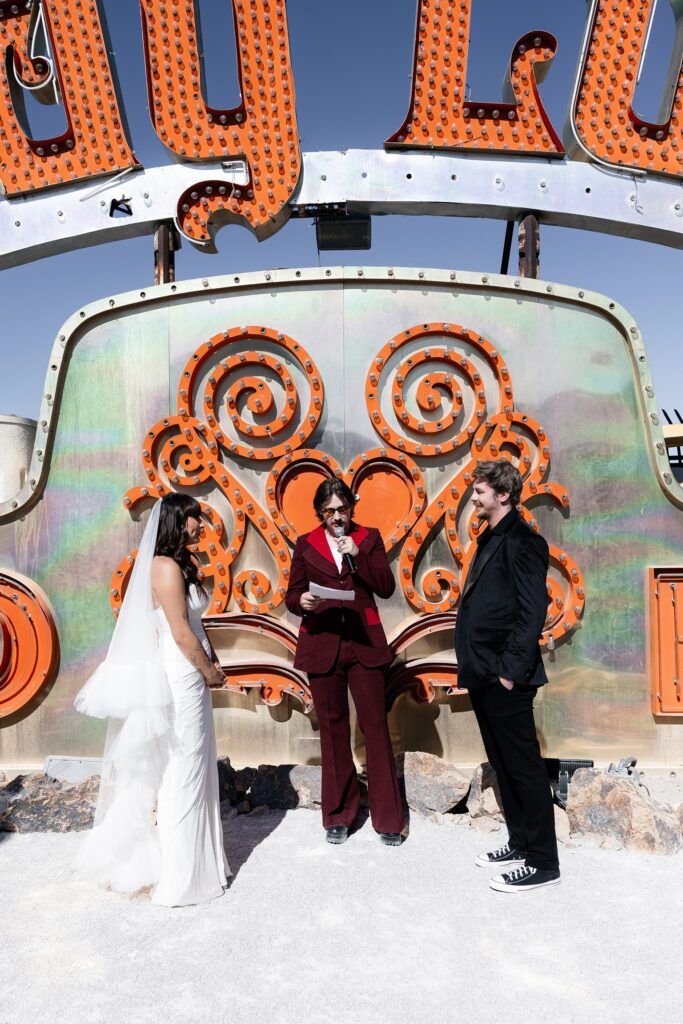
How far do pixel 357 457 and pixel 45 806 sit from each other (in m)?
2.71

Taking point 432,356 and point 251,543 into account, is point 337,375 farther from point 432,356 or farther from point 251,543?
point 251,543

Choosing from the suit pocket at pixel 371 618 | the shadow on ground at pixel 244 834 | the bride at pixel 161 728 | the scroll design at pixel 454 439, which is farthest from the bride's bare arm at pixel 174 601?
the scroll design at pixel 454 439

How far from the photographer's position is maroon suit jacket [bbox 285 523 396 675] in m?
4.04

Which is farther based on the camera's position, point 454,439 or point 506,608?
point 454,439

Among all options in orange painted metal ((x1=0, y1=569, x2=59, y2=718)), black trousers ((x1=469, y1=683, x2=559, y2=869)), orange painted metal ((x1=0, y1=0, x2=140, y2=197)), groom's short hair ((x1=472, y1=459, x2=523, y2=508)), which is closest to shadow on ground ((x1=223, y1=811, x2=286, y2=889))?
black trousers ((x1=469, y1=683, x2=559, y2=869))

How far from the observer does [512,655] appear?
3.35 meters

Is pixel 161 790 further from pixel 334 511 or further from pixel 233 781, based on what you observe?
pixel 334 511

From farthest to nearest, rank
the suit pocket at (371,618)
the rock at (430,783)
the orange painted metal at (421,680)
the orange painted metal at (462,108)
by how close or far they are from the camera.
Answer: the orange painted metal at (462,108)
the orange painted metal at (421,680)
the rock at (430,783)
the suit pocket at (371,618)

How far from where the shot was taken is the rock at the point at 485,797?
418 centimetres

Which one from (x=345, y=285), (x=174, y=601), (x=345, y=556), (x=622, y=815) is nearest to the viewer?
(x=174, y=601)

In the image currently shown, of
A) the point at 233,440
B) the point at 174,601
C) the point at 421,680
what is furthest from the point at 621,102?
the point at 174,601

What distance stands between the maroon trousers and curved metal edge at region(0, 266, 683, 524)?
2377 mm

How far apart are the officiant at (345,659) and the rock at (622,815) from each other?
3.16 ft

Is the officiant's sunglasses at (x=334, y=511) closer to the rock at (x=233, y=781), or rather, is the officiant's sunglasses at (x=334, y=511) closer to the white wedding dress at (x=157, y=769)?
the white wedding dress at (x=157, y=769)
